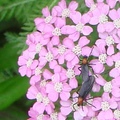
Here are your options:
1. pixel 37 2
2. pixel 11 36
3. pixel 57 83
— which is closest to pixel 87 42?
pixel 57 83

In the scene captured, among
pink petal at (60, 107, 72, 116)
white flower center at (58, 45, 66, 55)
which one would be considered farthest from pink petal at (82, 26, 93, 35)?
pink petal at (60, 107, 72, 116)

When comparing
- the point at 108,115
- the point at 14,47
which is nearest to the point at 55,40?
the point at 108,115

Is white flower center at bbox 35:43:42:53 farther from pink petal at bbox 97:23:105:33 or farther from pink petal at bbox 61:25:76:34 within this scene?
pink petal at bbox 97:23:105:33

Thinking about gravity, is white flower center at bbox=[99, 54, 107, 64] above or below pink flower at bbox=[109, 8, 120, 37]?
below

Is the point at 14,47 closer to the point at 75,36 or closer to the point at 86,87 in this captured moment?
the point at 75,36

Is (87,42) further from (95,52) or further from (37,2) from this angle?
(37,2)
